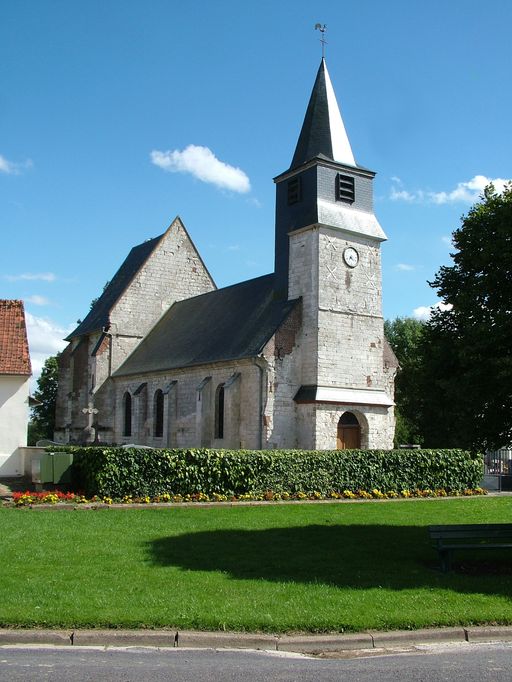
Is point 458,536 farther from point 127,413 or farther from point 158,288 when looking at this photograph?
point 158,288

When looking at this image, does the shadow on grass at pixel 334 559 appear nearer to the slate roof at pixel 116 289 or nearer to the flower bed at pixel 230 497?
the flower bed at pixel 230 497

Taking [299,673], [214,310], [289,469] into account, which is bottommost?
[299,673]

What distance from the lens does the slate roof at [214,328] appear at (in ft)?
89.0

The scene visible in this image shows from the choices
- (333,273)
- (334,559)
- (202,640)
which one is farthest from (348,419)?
(202,640)

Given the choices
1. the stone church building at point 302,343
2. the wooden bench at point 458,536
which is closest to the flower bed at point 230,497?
the stone church building at point 302,343

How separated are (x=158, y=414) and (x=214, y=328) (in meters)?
5.17

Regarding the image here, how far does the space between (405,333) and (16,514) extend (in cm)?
4078

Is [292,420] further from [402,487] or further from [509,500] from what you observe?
[509,500]

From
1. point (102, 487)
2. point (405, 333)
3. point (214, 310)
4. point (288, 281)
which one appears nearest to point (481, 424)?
point (102, 487)

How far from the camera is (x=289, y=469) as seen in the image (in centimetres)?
1850

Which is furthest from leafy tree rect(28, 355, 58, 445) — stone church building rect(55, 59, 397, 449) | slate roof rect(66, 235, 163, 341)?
stone church building rect(55, 59, 397, 449)

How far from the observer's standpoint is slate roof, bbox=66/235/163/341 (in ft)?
123

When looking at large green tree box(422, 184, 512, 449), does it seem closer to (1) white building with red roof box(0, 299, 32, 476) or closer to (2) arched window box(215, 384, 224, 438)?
Answer: (1) white building with red roof box(0, 299, 32, 476)

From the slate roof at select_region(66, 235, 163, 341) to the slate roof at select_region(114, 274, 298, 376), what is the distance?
2.63 m
